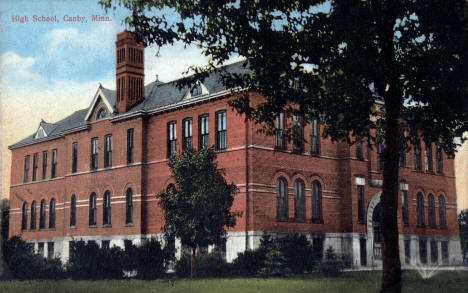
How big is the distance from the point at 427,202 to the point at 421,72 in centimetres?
2415

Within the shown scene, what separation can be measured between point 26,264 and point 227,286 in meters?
10.3

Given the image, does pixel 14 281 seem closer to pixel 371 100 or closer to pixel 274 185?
pixel 274 185

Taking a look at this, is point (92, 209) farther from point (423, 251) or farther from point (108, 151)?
point (423, 251)

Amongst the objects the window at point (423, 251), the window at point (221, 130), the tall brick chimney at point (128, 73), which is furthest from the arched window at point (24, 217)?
the window at point (423, 251)

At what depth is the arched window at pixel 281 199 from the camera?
108 ft

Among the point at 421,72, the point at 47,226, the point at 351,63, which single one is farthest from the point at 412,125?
the point at 47,226

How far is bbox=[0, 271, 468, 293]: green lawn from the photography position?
21484mm

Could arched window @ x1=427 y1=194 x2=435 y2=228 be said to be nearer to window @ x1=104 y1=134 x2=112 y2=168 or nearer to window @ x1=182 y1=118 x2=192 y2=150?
window @ x1=182 y1=118 x2=192 y2=150

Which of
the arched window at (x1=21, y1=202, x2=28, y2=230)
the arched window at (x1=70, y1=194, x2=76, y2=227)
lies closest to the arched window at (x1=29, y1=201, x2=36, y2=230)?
the arched window at (x1=21, y1=202, x2=28, y2=230)

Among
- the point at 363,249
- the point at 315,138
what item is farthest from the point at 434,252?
the point at 315,138

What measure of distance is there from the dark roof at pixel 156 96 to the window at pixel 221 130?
1.36 m

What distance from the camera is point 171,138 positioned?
121ft

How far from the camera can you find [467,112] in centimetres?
1925

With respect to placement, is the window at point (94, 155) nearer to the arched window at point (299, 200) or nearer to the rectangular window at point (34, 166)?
the rectangular window at point (34, 166)
